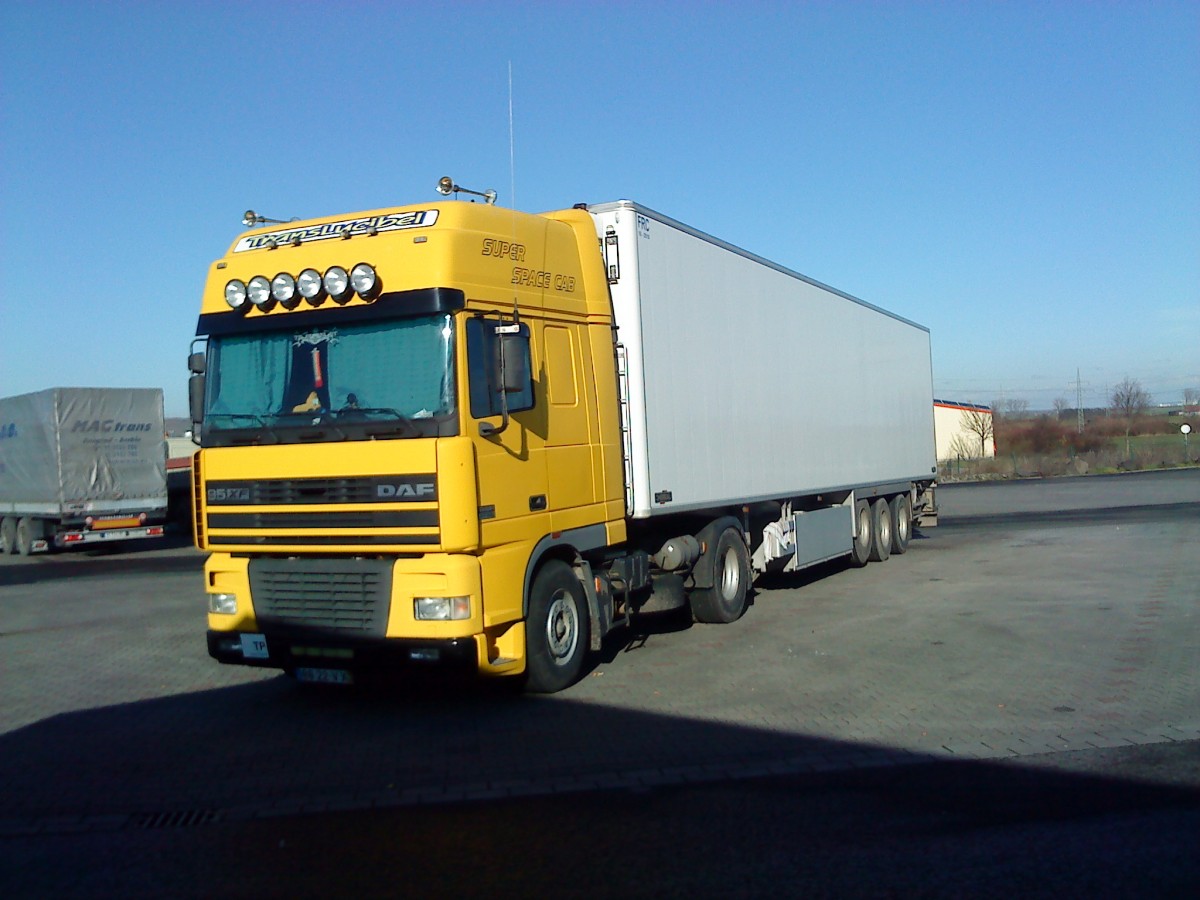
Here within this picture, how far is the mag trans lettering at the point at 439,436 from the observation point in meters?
7.73

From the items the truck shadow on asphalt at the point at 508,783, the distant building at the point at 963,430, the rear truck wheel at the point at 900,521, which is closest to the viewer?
the truck shadow on asphalt at the point at 508,783

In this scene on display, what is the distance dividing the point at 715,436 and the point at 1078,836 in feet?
22.4

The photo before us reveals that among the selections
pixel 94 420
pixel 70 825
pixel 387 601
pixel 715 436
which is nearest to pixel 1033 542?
pixel 715 436

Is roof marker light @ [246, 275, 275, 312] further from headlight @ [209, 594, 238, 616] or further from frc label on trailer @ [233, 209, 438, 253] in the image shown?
headlight @ [209, 594, 238, 616]

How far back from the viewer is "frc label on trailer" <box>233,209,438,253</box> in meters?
8.27

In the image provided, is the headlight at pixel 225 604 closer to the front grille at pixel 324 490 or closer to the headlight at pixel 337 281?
the front grille at pixel 324 490

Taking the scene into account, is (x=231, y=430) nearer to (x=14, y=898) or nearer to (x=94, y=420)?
(x=14, y=898)

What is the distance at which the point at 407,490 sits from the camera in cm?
762

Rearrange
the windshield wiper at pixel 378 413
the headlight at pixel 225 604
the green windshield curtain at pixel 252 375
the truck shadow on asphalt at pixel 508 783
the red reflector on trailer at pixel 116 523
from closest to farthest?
the truck shadow on asphalt at pixel 508 783 → the windshield wiper at pixel 378 413 → the green windshield curtain at pixel 252 375 → the headlight at pixel 225 604 → the red reflector on trailer at pixel 116 523

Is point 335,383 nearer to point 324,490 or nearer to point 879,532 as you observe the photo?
point 324,490

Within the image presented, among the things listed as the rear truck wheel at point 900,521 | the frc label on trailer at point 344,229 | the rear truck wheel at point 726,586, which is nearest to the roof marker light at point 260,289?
the frc label on trailer at point 344,229

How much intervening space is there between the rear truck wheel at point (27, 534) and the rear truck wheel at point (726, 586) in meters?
18.8

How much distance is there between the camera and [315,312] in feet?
26.8

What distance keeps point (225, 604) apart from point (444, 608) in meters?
2.04
